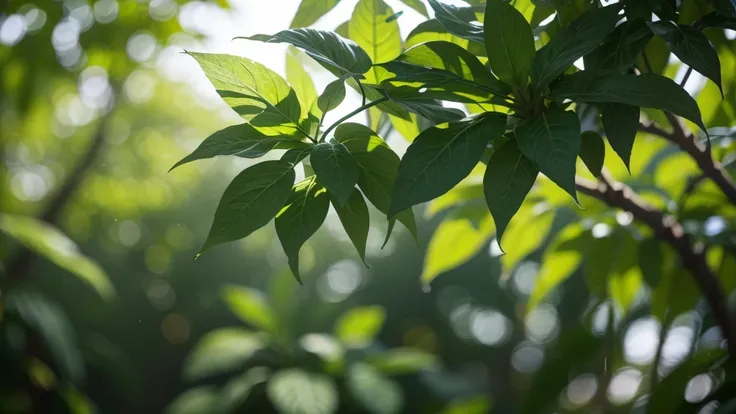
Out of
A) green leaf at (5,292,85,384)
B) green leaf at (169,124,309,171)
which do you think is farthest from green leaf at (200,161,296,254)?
green leaf at (5,292,85,384)

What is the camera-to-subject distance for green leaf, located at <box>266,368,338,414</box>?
873 mm

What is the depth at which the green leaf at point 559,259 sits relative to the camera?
22.0 inches

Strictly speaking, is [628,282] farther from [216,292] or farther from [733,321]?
[216,292]

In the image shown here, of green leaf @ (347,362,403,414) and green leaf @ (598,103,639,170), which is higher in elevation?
green leaf @ (598,103,639,170)

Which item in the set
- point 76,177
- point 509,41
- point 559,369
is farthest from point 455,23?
point 76,177

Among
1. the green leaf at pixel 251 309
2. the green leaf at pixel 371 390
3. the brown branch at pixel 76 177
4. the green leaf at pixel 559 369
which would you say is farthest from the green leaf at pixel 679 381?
the brown branch at pixel 76 177

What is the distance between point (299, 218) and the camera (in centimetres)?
30

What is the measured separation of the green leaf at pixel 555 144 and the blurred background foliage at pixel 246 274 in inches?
3.8

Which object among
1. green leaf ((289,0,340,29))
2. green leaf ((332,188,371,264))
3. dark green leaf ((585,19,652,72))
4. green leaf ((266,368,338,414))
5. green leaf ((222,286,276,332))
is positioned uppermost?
green leaf ((289,0,340,29))

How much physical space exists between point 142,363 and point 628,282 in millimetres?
1183

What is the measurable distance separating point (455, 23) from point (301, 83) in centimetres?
8

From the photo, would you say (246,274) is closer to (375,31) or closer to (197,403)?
(197,403)

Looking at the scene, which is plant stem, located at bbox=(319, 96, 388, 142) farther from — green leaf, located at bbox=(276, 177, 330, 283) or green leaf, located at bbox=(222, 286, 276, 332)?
green leaf, located at bbox=(222, 286, 276, 332)

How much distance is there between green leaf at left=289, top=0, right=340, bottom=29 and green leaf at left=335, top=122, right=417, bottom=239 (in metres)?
0.09
